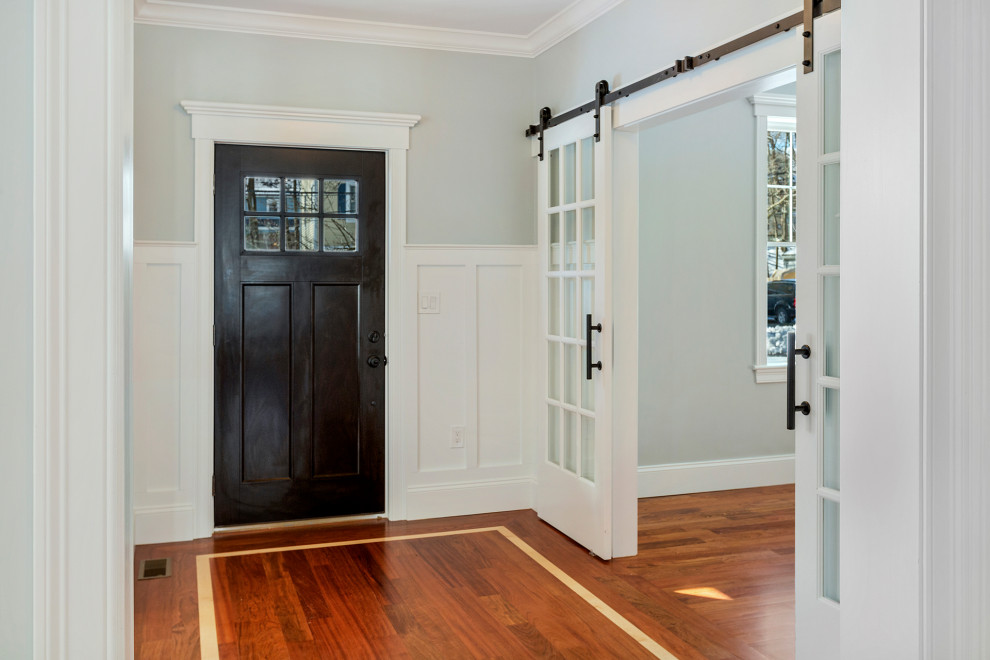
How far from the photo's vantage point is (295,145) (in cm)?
433

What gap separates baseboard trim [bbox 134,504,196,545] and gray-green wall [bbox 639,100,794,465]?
2.65 m

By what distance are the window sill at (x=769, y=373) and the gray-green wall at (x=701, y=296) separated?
39 millimetres

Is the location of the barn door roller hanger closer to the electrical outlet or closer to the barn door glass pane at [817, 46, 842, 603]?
the barn door glass pane at [817, 46, 842, 603]

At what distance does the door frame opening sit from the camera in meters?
4.15

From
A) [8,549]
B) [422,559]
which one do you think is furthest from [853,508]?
[422,559]

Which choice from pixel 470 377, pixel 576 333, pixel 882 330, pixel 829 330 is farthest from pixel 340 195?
pixel 882 330

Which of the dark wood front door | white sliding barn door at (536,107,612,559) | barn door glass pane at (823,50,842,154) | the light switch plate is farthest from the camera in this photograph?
the light switch plate

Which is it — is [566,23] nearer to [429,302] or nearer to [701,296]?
[429,302]

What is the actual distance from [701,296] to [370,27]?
2578mm

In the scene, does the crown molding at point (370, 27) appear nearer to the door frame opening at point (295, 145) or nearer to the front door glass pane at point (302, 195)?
the door frame opening at point (295, 145)

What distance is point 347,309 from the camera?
4.47 m

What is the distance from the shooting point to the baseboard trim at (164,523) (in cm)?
411

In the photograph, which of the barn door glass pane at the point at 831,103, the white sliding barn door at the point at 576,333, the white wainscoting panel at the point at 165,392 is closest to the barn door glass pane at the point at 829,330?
the barn door glass pane at the point at 831,103

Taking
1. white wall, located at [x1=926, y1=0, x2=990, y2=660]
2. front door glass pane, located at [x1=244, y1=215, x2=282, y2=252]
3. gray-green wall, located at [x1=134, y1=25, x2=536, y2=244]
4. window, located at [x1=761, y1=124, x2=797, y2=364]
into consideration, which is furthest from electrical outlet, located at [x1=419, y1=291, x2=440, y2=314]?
white wall, located at [x1=926, y1=0, x2=990, y2=660]
